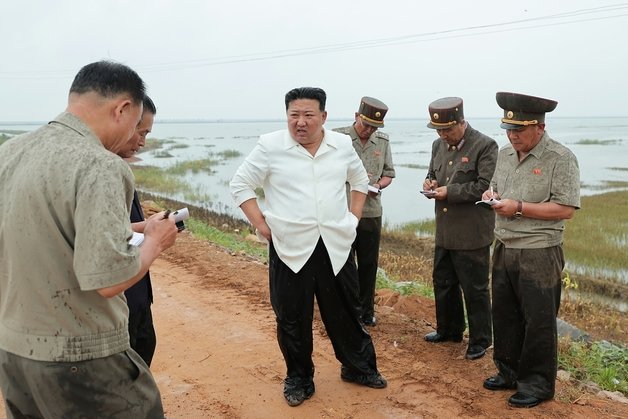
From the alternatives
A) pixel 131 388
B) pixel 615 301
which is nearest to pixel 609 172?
pixel 615 301

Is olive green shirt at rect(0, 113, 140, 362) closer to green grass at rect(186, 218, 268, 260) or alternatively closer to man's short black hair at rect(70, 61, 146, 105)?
man's short black hair at rect(70, 61, 146, 105)

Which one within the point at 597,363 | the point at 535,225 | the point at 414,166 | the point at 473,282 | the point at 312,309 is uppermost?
the point at 535,225

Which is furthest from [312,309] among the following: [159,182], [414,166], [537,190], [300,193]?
[414,166]

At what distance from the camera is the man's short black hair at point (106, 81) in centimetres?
195

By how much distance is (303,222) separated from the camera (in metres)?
3.41

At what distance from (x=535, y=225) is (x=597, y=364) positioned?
152 cm

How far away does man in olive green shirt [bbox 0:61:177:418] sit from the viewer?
5.81 ft

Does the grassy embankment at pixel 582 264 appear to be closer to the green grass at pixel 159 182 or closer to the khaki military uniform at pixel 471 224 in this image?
the khaki military uniform at pixel 471 224

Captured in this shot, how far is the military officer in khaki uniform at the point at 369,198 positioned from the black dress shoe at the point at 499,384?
138 cm

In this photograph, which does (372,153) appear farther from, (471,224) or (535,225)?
(535,225)

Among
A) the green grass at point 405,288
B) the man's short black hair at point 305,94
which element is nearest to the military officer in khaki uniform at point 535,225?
the man's short black hair at point 305,94

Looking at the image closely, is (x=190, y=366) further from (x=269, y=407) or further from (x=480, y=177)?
(x=480, y=177)

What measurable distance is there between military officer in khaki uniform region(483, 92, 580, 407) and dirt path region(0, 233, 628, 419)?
27cm

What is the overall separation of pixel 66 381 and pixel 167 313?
Result: 11.4ft
